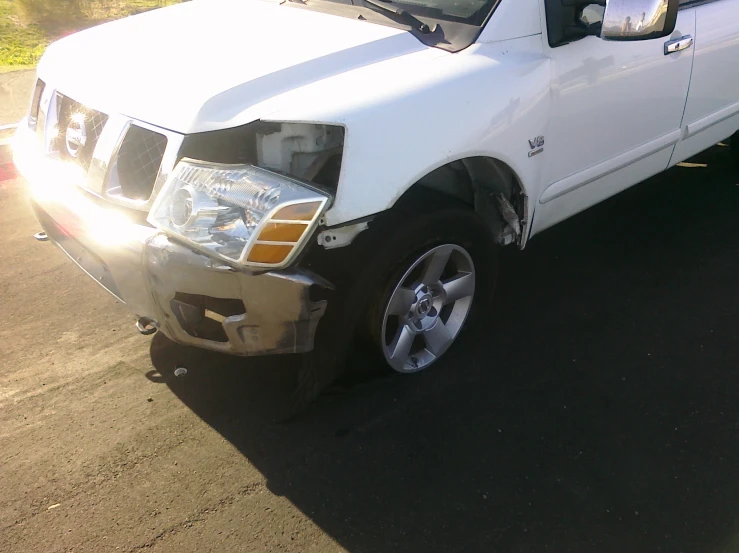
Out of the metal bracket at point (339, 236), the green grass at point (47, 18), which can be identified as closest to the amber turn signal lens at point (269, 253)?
the metal bracket at point (339, 236)

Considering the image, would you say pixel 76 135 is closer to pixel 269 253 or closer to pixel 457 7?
pixel 269 253

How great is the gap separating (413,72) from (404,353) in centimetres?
116

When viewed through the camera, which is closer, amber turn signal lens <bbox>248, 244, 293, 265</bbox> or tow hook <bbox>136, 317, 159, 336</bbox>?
amber turn signal lens <bbox>248, 244, 293, 265</bbox>

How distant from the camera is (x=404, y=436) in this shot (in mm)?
2721

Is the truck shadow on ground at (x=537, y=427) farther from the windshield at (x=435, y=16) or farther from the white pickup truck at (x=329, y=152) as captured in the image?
the windshield at (x=435, y=16)

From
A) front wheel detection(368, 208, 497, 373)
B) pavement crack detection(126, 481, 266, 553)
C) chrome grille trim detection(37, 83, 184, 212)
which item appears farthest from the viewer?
front wheel detection(368, 208, 497, 373)

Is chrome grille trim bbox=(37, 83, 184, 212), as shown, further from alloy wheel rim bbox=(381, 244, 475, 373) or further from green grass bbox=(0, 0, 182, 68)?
green grass bbox=(0, 0, 182, 68)

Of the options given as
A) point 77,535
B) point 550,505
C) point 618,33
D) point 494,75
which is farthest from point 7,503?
point 618,33

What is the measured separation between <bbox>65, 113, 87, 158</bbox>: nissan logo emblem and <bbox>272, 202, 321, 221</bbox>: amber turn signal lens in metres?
1.07

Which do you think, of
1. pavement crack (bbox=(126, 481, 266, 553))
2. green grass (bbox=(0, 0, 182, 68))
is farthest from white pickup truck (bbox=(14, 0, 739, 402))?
green grass (bbox=(0, 0, 182, 68))

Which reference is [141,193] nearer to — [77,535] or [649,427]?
[77,535]

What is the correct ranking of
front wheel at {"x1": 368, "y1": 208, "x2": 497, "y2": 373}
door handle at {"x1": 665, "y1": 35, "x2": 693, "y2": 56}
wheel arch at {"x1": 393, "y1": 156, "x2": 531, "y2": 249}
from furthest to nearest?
door handle at {"x1": 665, "y1": 35, "x2": 693, "y2": 56} < wheel arch at {"x1": 393, "y1": 156, "x2": 531, "y2": 249} < front wheel at {"x1": 368, "y1": 208, "x2": 497, "y2": 373}

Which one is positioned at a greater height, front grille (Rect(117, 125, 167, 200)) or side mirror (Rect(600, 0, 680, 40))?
side mirror (Rect(600, 0, 680, 40))

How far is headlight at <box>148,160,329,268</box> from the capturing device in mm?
2178
